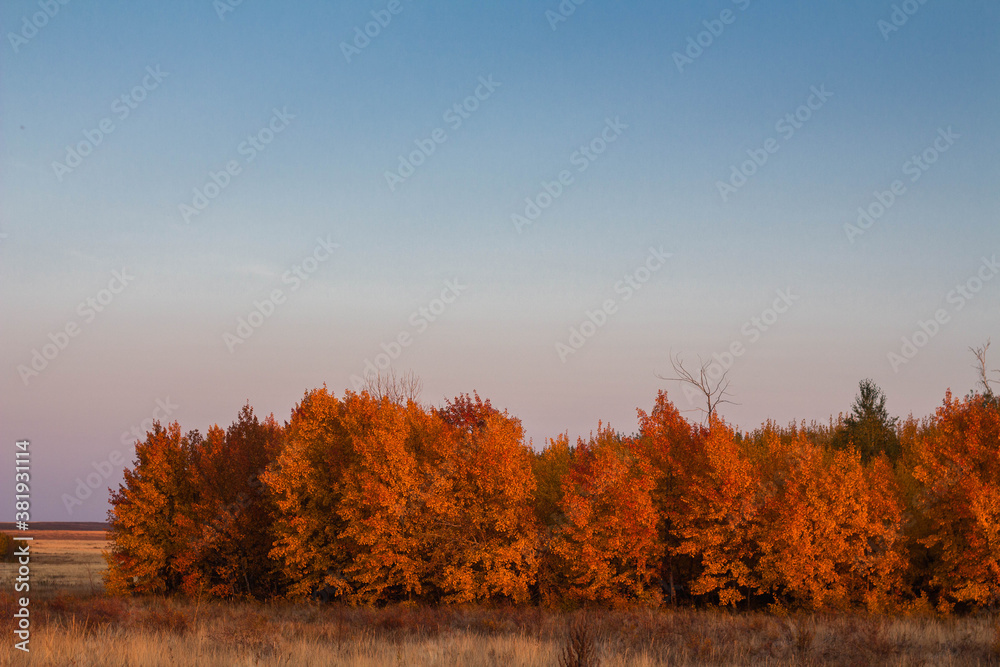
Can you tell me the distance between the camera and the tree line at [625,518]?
1355 inches

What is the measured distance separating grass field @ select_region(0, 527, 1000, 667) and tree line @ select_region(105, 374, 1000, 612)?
3.23 metres

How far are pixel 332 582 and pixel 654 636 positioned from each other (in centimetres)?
2172

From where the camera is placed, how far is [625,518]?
36219 millimetres

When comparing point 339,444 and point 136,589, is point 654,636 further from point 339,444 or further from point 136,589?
point 136,589

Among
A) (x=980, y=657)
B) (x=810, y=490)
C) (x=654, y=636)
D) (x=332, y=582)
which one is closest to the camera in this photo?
(x=980, y=657)

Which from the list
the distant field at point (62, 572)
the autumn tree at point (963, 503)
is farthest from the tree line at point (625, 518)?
the distant field at point (62, 572)

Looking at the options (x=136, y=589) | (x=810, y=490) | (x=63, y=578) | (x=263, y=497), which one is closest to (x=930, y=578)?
(x=810, y=490)

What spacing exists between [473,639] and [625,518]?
51.2ft

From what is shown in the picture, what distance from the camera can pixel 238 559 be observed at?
49156mm

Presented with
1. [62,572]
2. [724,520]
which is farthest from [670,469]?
[62,572]

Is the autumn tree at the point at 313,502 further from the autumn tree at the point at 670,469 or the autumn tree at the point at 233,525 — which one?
the autumn tree at the point at 670,469

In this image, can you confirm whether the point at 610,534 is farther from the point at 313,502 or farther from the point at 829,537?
the point at 313,502

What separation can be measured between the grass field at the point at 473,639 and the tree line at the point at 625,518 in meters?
3.23

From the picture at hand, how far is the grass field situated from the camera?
16016 millimetres
